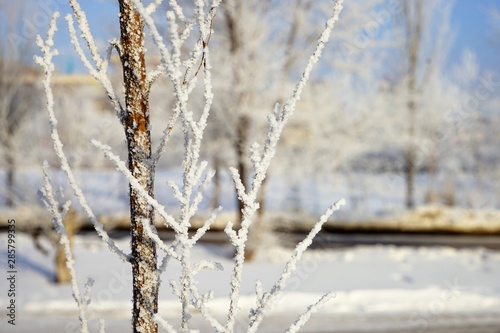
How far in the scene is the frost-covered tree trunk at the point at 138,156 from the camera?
1.42 meters

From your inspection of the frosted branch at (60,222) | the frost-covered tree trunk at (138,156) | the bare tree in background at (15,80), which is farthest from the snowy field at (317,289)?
the bare tree in background at (15,80)

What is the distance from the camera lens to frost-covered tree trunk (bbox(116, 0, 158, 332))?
142 centimetres

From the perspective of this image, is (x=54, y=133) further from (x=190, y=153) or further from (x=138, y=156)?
(x=190, y=153)

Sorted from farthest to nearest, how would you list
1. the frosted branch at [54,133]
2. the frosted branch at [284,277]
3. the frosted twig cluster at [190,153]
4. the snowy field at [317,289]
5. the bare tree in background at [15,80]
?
the bare tree in background at [15,80] < the snowy field at [317,289] < the frosted branch at [54,133] < the frosted branch at [284,277] < the frosted twig cluster at [190,153]

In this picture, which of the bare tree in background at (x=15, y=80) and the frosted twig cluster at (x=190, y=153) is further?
the bare tree in background at (x=15, y=80)

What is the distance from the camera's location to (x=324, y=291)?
6.98m

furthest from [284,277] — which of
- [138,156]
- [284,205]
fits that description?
[284,205]

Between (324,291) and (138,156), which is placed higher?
Answer: (138,156)

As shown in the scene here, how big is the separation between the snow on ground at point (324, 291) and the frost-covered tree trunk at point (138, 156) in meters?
4.77

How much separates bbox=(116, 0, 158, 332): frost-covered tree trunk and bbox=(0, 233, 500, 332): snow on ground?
4.77 meters

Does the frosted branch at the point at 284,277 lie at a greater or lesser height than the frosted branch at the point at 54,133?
lesser

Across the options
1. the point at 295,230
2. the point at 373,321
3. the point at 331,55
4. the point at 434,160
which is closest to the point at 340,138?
the point at 331,55

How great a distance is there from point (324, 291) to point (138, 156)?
19.7 feet

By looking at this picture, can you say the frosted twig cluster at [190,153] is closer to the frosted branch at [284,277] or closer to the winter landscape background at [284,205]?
the frosted branch at [284,277]
